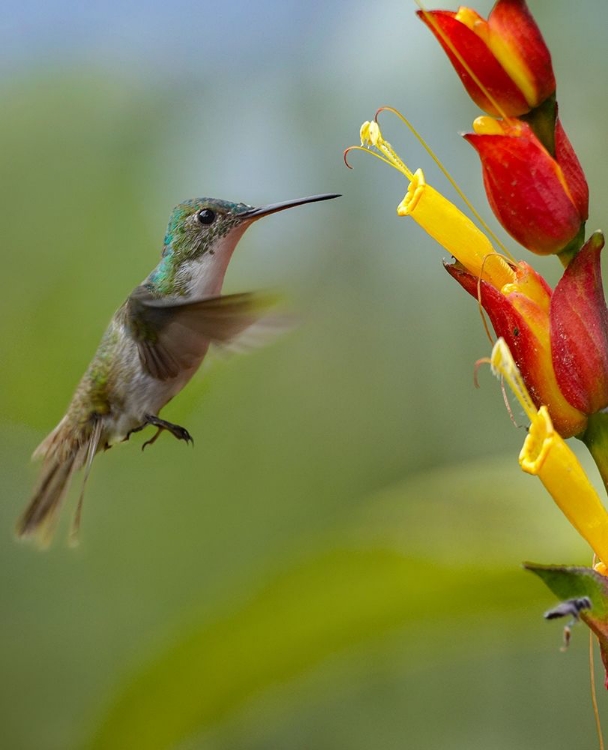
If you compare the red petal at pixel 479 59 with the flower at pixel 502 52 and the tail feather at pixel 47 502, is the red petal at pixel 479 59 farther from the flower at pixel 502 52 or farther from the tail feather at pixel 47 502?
the tail feather at pixel 47 502

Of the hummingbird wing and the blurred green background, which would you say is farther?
the blurred green background

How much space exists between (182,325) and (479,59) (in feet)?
1.62

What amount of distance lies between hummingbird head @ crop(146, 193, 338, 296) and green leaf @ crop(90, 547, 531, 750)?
380 mm

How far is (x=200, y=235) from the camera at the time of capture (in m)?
1.17

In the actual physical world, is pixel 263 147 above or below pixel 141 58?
below

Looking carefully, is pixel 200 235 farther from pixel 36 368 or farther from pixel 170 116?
pixel 170 116

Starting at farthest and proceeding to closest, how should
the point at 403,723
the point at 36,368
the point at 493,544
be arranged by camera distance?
1. the point at 403,723
2. the point at 36,368
3. the point at 493,544

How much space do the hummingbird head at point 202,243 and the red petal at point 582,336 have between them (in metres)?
0.54

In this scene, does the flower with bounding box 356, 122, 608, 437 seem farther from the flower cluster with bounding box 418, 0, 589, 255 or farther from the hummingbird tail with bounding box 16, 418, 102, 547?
the hummingbird tail with bounding box 16, 418, 102, 547

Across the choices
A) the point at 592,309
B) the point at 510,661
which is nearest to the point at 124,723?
the point at 592,309

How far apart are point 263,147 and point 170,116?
437mm

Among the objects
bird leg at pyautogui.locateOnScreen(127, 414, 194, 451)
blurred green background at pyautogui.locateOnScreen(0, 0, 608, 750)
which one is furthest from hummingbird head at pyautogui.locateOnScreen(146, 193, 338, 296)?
blurred green background at pyautogui.locateOnScreen(0, 0, 608, 750)

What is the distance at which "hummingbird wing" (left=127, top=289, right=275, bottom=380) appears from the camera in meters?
0.96

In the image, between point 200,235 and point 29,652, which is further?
point 29,652
